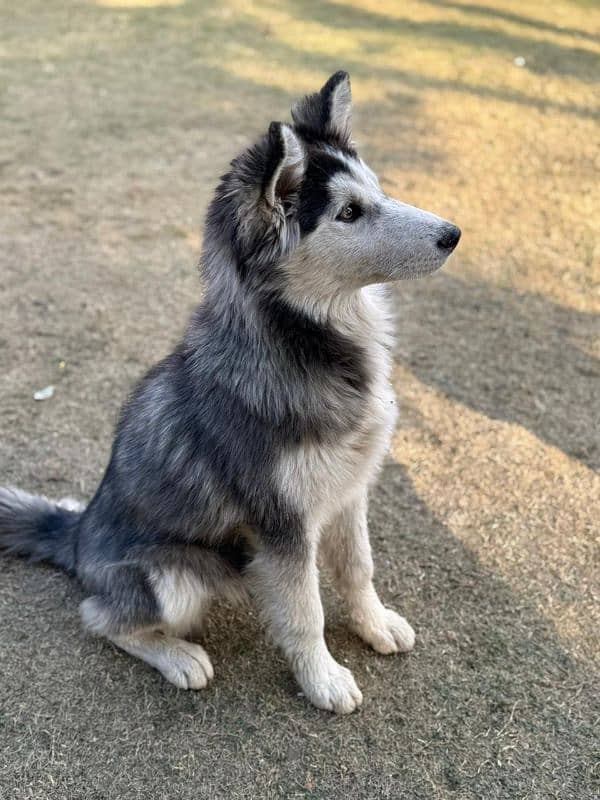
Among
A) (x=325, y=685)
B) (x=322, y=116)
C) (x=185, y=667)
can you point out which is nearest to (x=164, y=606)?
(x=185, y=667)

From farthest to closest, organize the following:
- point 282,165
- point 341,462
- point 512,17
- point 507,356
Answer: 1. point 512,17
2. point 507,356
3. point 341,462
4. point 282,165

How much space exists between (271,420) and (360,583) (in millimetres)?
911

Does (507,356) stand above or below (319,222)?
below

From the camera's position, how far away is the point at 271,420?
8.38 feet

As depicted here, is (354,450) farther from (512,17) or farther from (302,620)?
(512,17)

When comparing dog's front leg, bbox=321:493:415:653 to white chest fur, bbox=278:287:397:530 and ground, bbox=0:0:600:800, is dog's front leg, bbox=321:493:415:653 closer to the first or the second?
ground, bbox=0:0:600:800

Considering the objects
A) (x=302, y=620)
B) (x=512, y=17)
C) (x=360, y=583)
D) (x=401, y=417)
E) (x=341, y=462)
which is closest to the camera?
(x=341, y=462)

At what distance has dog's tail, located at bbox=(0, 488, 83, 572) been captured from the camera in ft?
10.7

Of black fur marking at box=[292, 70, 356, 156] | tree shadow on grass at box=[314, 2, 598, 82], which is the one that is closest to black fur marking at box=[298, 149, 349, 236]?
black fur marking at box=[292, 70, 356, 156]

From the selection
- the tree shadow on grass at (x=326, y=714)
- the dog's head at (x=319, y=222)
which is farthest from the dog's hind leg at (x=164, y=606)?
the dog's head at (x=319, y=222)

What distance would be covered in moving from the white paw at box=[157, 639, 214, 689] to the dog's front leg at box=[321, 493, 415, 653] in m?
0.62

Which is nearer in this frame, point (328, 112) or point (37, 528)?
point (328, 112)

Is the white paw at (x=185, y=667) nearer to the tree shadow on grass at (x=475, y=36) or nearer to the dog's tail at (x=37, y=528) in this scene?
the dog's tail at (x=37, y=528)

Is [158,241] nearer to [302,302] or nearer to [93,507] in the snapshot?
[93,507]
